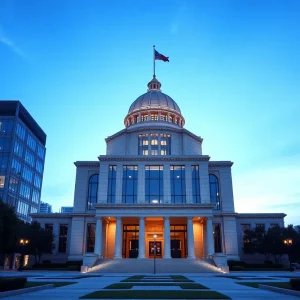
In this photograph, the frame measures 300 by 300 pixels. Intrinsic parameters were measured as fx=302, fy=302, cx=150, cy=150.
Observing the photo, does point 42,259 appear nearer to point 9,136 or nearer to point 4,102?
point 9,136

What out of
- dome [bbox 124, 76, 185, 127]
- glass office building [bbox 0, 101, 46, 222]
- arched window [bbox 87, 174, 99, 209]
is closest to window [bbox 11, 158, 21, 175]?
glass office building [bbox 0, 101, 46, 222]

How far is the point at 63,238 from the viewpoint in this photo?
59.4 metres

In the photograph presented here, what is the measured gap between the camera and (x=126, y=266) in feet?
139

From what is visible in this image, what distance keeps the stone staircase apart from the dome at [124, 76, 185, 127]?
117ft

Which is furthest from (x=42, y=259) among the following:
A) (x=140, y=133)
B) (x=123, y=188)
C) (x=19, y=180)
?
(x=140, y=133)

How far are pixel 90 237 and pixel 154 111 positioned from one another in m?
33.6

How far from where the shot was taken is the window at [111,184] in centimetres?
5592

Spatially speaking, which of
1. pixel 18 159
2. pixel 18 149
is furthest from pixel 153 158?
pixel 18 149

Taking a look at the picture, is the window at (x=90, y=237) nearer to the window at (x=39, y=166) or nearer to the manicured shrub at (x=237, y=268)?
the manicured shrub at (x=237, y=268)

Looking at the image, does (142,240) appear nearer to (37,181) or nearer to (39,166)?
(37,181)

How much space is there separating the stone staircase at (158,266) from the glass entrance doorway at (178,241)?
10314mm

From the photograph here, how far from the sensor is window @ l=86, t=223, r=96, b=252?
2224 inches

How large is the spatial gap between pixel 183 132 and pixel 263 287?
5048 centimetres

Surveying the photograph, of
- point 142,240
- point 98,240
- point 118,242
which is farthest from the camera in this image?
point 98,240
